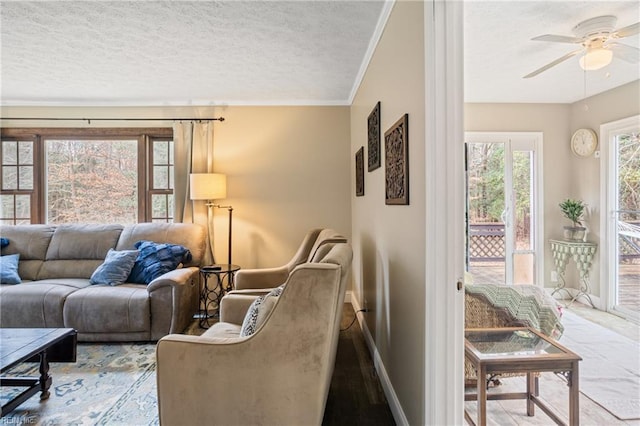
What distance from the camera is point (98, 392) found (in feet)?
7.33

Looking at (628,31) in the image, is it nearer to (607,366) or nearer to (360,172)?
(360,172)

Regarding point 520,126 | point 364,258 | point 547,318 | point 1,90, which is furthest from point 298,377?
point 1,90

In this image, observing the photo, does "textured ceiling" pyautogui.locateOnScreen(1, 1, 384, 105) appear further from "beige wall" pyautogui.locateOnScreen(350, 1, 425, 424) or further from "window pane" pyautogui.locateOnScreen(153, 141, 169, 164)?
"window pane" pyautogui.locateOnScreen(153, 141, 169, 164)

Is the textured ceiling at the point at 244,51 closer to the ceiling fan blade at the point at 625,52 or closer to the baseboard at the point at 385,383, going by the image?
the ceiling fan blade at the point at 625,52

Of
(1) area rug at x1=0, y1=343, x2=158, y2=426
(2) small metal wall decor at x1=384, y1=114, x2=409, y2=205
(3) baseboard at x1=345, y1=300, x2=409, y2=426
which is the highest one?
(2) small metal wall decor at x1=384, y1=114, x2=409, y2=205

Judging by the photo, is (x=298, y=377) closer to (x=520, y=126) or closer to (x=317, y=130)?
(x=317, y=130)

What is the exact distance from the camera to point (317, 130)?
4172 mm

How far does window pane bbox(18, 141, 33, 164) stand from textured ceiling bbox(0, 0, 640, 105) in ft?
1.57

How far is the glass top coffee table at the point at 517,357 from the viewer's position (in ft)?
5.35

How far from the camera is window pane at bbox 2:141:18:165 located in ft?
13.4

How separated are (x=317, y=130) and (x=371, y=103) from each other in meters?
Answer: 1.51

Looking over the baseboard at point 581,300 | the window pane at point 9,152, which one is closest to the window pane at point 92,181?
the window pane at point 9,152

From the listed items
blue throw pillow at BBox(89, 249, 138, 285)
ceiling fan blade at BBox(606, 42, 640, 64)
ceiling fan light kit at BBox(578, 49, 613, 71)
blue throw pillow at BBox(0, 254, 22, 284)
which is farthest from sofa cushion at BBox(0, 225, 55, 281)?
ceiling fan blade at BBox(606, 42, 640, 64)

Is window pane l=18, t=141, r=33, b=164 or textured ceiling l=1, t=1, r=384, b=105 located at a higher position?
textured ceiling l=1, t=1, r=384, b=105
